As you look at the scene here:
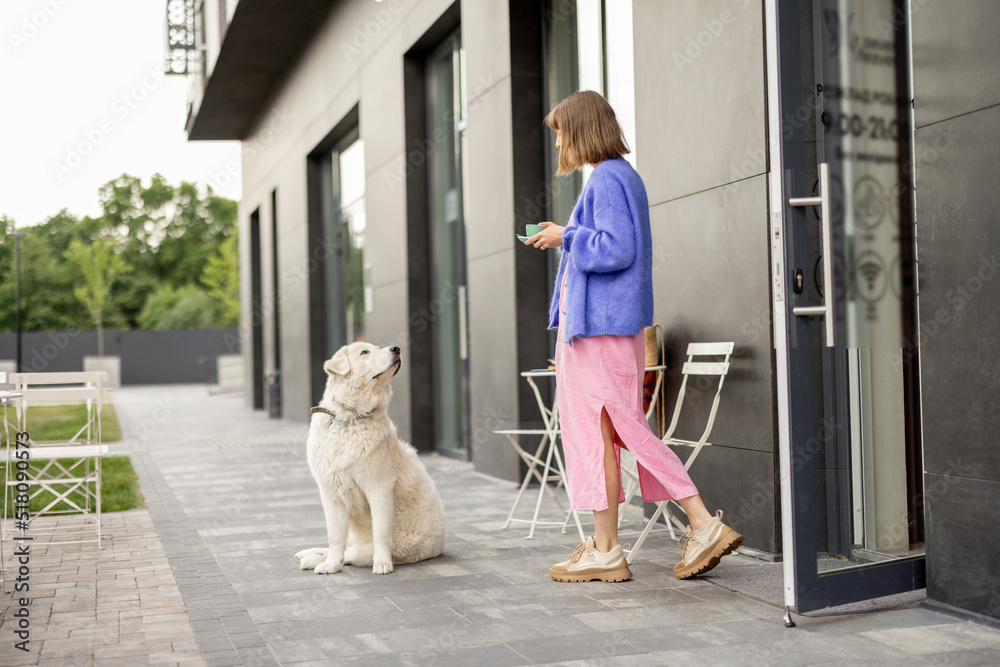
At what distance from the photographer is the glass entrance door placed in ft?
10.6

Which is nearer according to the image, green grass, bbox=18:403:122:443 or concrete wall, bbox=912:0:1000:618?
concrete wall, bbox=912:0:1000:618

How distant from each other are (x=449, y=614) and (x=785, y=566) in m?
1.30

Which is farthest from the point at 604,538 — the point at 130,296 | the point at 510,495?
the point at 130,296

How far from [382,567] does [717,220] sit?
2.43 m

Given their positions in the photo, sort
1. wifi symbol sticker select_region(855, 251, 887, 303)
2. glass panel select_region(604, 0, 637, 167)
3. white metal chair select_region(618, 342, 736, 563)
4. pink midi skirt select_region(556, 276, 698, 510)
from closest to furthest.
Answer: wifi symbol sticker select_region(855, 251, 887, 303), pink midi skirt select_region(556, 276, 698, 510), white metal chair select_region(618, 342, 736, 563), glass panel select_region(604, 0, 637, 167)

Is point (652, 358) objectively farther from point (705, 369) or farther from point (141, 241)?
point (141, 241)

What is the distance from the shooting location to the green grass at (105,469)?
6.70 m

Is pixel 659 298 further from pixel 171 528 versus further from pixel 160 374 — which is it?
pixel 160 374

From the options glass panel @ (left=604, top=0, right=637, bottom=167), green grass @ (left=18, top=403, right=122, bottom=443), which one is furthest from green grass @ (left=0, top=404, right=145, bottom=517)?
glass panel @ (left=604, top=0, right=637, bottom=167)

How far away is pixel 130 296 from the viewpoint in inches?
2078

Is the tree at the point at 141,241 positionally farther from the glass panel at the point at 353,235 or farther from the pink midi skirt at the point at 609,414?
the pink midi skirt at the point at 609,414

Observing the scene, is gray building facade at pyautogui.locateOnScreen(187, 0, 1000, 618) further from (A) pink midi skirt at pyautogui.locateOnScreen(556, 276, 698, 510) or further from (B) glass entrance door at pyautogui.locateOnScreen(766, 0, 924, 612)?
(A) pink midi skirt at pyautogui.locateOnScreen(556, 276, 698, 510)

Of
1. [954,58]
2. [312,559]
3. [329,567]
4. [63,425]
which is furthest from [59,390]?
[63,425]

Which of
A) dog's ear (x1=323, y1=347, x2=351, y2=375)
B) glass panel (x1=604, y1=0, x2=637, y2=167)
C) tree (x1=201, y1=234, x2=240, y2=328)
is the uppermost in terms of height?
tree (x1=201, y1=234, x2=240, y2=328)
